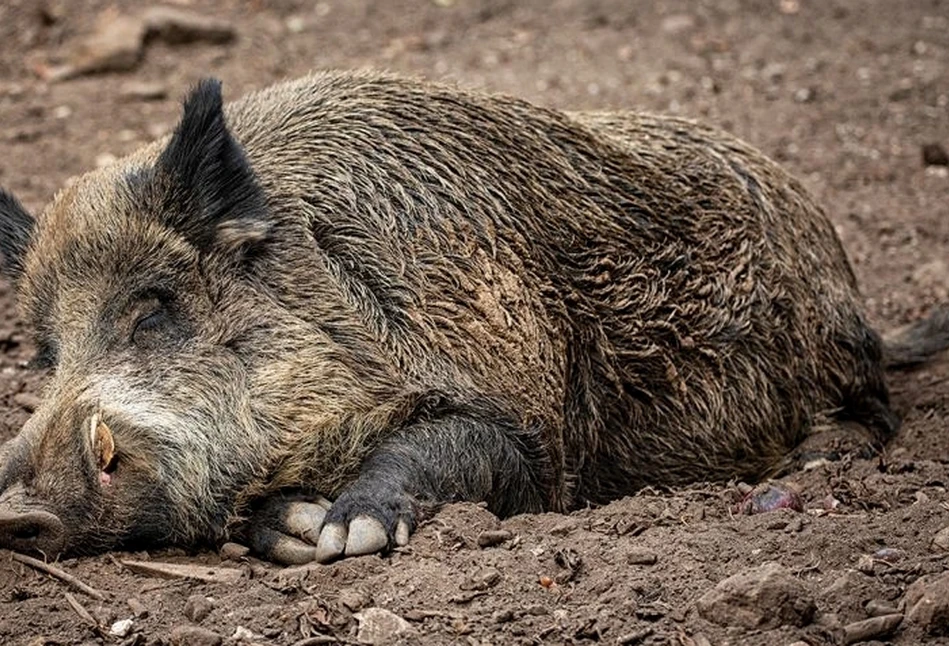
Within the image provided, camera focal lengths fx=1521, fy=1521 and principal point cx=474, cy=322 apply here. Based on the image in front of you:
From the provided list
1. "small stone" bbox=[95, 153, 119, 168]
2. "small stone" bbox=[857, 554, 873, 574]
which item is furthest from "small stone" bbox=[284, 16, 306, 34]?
"small stone" bbox=[857, 554, 873, 574]

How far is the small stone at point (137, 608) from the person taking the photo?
15.4ft

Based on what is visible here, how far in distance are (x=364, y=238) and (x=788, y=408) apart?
2.34m

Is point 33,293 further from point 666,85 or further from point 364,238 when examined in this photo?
point 666,85

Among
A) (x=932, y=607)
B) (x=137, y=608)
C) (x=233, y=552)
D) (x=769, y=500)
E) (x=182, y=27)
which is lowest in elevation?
(x=769, y=500)

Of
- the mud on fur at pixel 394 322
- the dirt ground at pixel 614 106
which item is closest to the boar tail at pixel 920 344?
the dirt ground at pixel 614 106

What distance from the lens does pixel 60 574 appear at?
4930 mm

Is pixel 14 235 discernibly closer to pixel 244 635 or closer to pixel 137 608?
pixel 137 608

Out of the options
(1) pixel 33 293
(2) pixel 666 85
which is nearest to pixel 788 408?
(1) pixel 33 293

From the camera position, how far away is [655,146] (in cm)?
709

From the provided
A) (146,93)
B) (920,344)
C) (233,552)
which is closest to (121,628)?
(233,552)

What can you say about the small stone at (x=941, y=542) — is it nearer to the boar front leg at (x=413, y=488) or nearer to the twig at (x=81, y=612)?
the boar front leg at (x=413, y=488)

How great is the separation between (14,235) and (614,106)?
573 centimetres

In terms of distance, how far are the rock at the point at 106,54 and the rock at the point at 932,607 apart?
9.19 meters

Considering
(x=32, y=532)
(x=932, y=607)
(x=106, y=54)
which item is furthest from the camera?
(x=106, y=54)
